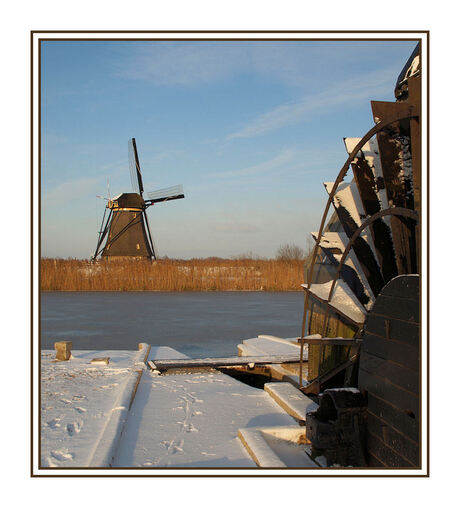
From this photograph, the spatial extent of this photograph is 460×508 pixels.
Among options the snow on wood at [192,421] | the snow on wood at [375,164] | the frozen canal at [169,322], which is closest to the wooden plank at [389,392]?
the snow on wood at [192,421]

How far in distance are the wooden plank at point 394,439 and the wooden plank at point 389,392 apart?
5.4 inches

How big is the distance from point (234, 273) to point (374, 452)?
46.2 ft

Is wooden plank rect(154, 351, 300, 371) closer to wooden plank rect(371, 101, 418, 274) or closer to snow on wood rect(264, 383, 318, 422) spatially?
snow on wood rect(264, 383, 318, 422)

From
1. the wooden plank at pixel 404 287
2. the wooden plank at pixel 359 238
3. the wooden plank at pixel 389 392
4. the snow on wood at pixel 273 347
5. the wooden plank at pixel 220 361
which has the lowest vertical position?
the snow on wood at pixel 273 347

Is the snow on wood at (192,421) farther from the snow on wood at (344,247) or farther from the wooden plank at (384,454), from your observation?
the snow on wood at (344,247)

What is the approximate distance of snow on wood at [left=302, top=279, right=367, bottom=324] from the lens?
11.4 ft

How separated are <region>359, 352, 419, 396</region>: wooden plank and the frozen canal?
515cm

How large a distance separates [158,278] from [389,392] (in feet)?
43.1

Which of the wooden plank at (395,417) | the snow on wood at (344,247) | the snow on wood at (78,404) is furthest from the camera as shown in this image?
the snow on wood at (344,247)

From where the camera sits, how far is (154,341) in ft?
29.8

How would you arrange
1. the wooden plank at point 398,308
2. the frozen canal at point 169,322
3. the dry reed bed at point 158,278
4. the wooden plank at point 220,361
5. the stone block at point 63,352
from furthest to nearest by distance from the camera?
the dry reed bed at point 158,278, the frozen canal at point 169,322, the stone block at point 63,352, the wooden plank at point 220,361, the wooden plank at point 398,308

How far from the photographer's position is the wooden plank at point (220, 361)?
5.24 meters

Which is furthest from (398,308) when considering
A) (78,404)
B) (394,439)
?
(78,404)
